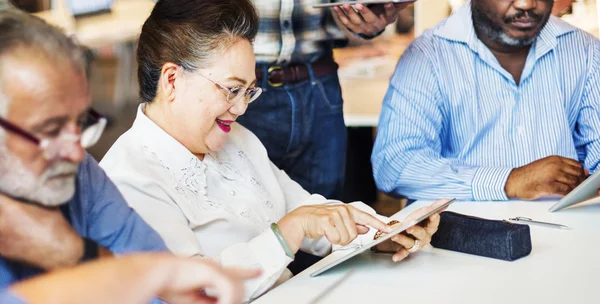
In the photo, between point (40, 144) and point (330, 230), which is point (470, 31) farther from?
point (40, 144)

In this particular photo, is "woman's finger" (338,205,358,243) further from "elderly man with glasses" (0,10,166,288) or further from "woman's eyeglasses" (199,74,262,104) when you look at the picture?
"elderly man with glasses" (0,10,166,288)

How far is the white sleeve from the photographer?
1.22 metres

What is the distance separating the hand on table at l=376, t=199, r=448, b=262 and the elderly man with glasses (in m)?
0.70

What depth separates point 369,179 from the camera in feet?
13.5

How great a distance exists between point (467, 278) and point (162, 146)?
61 cm

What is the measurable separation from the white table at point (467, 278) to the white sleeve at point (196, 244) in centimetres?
5

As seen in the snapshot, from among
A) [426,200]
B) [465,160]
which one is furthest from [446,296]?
[465,160]

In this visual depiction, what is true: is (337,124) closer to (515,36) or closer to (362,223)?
(515,36)

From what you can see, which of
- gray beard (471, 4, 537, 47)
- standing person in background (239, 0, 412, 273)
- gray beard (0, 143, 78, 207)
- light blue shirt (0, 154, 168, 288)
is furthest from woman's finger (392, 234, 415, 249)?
gray beard (471, 4, 537, 47)

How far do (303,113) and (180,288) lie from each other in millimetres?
1442

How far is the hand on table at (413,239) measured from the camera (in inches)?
53.2

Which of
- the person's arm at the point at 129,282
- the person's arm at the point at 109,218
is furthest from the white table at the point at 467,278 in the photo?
the person's arm at the point at 129,282

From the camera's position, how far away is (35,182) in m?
0.69

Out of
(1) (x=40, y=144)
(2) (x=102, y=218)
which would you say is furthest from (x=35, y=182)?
(2) (x=102, y=218)
